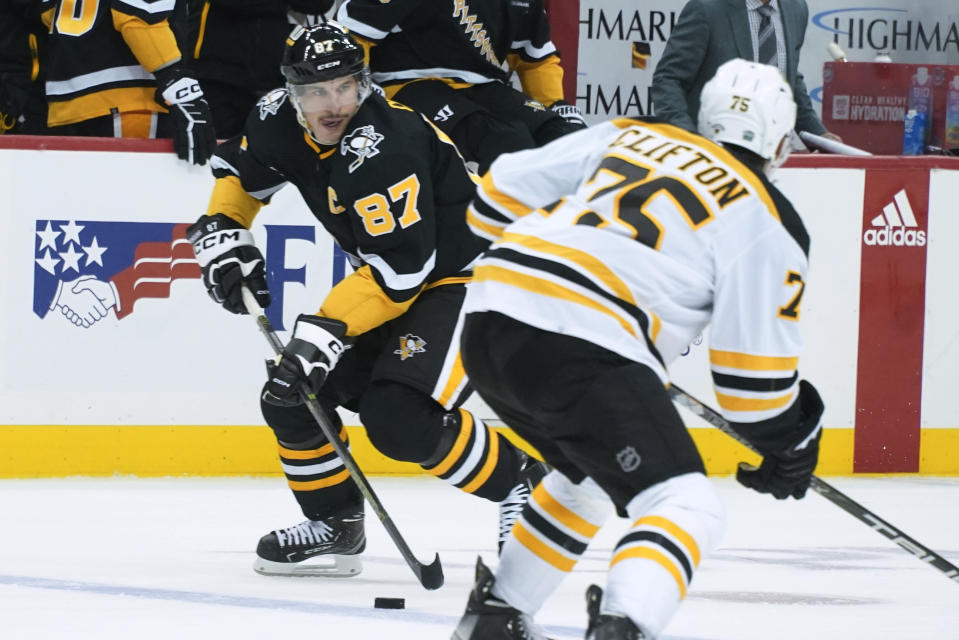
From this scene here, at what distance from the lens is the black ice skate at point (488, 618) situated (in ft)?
8.43

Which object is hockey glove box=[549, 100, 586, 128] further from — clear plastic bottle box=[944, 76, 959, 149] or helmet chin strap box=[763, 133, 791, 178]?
helmet chin strap box=[763, 133, 791, 178]

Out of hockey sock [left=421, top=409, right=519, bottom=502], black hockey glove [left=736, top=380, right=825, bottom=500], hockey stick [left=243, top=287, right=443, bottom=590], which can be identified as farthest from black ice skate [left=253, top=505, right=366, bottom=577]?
black hockey glove [left=736, top=380, right=825, bottom=500]

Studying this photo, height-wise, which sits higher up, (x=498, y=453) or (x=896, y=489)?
(x=498, y=453)

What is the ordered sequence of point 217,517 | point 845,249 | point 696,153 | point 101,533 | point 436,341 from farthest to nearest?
1. point 845,249
2. point 217,517
3. point 101,533
4. point 436,341
5. point 696,153

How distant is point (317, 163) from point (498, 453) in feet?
2.32

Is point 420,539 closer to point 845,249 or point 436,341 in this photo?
point 436,341

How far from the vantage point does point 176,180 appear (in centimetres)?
456

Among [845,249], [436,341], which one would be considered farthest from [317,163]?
[845,249]

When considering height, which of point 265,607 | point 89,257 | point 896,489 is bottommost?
point 896,489

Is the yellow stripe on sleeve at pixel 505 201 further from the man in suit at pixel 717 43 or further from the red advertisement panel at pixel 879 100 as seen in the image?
the red advertisement panel at pixel 879 100

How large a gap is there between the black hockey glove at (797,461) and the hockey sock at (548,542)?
24 cm

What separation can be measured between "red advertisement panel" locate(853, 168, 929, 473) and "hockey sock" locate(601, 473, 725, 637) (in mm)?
2744

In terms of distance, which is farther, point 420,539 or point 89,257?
point 89,257

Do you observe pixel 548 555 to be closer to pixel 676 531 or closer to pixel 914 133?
pixel 676 531
